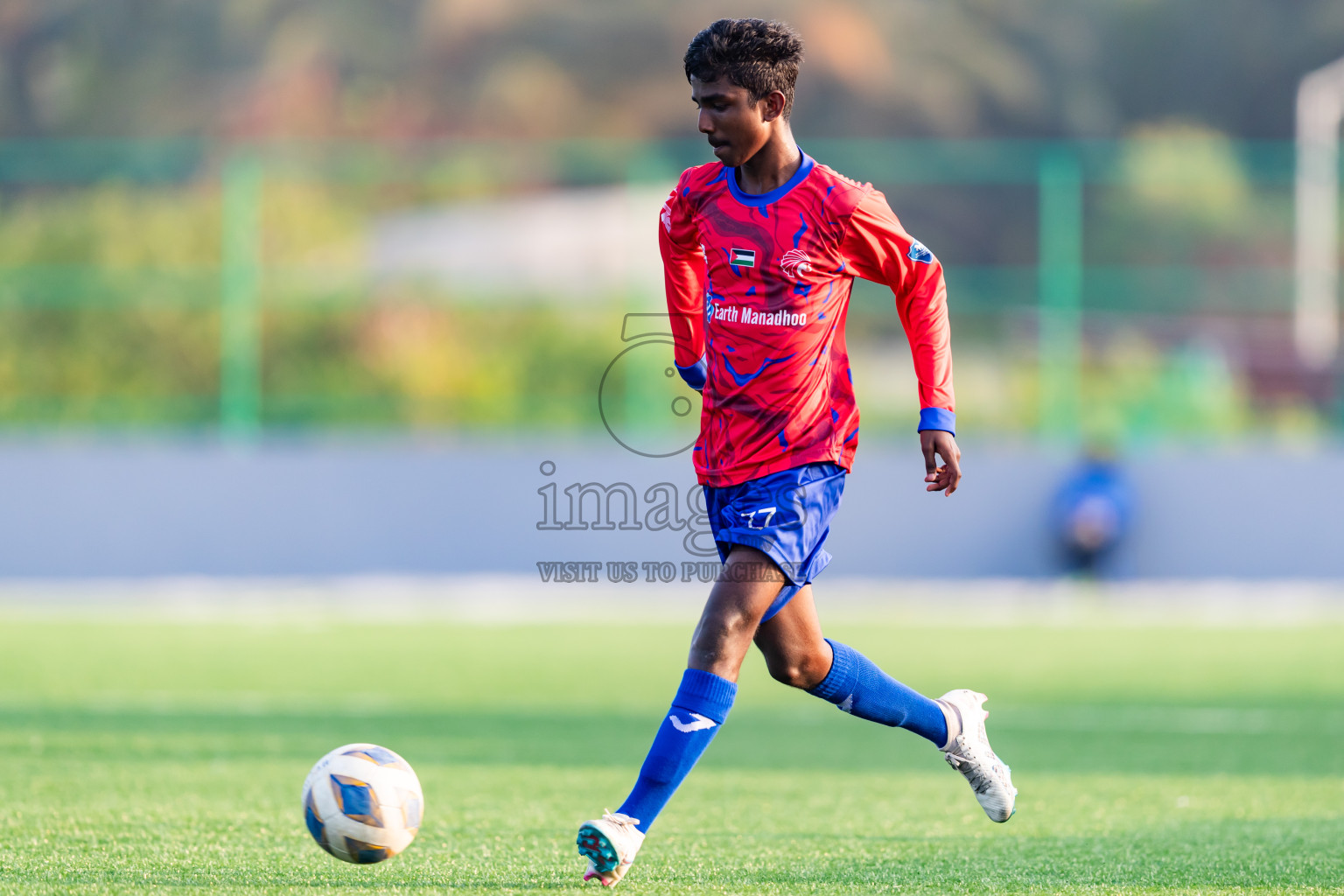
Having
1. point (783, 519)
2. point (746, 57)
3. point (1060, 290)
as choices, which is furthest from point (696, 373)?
point (1060, 290)

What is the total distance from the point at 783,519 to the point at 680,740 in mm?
656

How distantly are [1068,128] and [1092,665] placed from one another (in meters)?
28.7

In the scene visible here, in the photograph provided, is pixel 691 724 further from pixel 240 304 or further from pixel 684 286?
pixel 240 304

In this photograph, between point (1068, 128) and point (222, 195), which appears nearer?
point (222, 195)

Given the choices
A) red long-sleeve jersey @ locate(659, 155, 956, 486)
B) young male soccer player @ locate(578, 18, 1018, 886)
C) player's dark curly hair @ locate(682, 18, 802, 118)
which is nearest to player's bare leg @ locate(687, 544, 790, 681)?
young male soccer player @ locate(578, 18, 1018, 886)

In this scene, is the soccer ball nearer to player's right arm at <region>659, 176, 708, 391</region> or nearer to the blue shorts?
the blue shorts

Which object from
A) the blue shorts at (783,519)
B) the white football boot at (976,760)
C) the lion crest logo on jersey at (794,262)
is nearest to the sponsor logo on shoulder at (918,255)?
the lion crest logo on jersey at (794,262)

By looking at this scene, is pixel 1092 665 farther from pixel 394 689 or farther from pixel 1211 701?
pixel 394 689

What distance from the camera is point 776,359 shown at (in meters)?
4.93

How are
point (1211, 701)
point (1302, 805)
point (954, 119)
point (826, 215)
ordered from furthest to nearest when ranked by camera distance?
point (954, 119), point (1211, 701), point (1302, 805), point (826, 215)

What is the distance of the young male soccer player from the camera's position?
4.80 m

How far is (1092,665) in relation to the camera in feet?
36.8

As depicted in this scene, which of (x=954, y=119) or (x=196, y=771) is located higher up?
(x=954, y=119)

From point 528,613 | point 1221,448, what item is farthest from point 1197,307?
point 528,613
